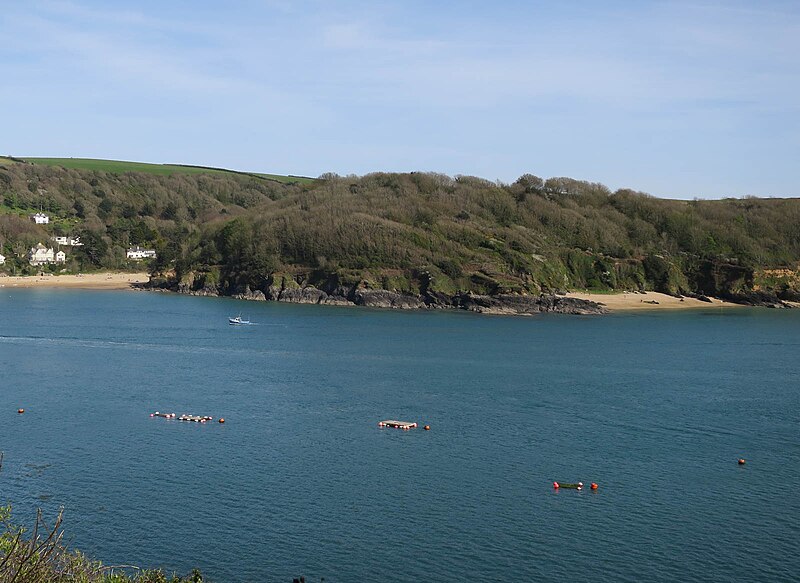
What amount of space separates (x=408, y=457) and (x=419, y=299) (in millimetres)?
74314

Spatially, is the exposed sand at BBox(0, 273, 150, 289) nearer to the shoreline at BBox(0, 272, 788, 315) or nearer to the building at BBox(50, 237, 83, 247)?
the shoreline at BBox(0, 272, 788, 315)

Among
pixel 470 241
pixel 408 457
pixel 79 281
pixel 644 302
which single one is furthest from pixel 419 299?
pixel 408 457

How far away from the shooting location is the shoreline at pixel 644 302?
11931 centimetres

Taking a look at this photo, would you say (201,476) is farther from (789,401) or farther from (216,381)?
(789,401)

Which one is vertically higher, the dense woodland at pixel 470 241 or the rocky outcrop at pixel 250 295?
the dense woodland at pixel 470 241

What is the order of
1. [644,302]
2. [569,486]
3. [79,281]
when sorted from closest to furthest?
[569,486], [644,302], [79,281]

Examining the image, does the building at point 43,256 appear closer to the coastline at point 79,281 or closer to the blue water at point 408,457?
the coastline at point 79,281

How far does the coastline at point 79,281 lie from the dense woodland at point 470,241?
16.5 ft

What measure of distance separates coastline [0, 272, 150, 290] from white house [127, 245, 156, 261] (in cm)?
1063

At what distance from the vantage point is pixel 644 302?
123 meters

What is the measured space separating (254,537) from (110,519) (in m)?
5.49

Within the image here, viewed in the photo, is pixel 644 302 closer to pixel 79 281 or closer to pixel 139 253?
pixel 79 281

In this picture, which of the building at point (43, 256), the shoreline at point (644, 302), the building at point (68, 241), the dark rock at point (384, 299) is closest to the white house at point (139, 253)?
the building at point (68, 241)

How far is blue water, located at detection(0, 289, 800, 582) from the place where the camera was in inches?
1176
